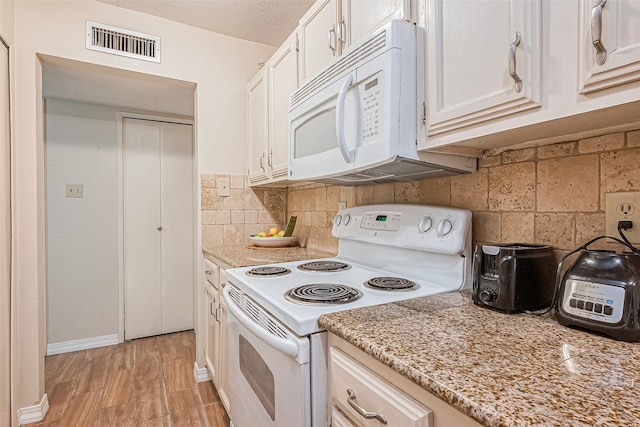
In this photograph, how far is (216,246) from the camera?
2330mm

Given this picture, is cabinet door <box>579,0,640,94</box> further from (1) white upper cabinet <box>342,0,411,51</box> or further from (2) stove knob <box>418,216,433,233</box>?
(2) stove knob <box>418,216,433,233</box>

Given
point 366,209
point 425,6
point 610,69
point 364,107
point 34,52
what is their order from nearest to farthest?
point 610,69, point 425,6, point 364,107, point 366,209, point 34,52

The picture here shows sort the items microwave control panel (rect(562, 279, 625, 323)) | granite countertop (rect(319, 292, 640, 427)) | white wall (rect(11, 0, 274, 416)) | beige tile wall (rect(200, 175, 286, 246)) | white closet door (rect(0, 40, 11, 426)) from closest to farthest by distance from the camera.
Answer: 1. granite countertop (rect(319, 292, 640, 427))
2. microwave control panel (rect(562, 279, 625, 323))
3. white closet door (rect(0, 40, 11, 426))
4. white wall (rect(11, 0, 274, 416))
5. beige tile wall (rect(200, 175, 286, 246))

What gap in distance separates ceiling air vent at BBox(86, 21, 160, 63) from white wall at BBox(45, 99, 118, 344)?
109 cm

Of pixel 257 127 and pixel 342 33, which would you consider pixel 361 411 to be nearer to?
pixel 342 33

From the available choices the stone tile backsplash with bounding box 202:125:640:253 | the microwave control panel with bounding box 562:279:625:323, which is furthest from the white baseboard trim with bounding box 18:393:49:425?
the microwave control panel with bounding box 562:279:625:323

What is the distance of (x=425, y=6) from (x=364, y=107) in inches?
13.1

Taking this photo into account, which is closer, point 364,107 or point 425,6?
point 425,6

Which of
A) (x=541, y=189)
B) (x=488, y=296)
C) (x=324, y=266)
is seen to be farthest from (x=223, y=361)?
(x=541, y=189)

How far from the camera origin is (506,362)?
59 cm

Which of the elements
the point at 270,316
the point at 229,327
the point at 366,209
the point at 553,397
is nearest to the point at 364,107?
the point at 366,209

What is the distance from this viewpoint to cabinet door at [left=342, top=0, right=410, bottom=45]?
3.41ft

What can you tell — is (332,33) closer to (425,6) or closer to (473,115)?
(425,6)

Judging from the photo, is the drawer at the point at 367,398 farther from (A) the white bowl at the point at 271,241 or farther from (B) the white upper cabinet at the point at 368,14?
(A) the white bowl at the point at 271,241
